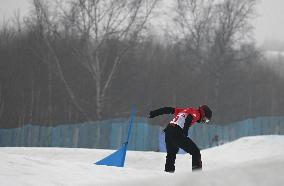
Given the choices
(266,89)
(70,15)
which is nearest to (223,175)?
(70,15)

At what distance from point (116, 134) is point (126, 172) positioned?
20.3 m

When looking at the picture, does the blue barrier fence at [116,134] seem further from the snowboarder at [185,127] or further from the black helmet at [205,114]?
the black helmet at [205,114]

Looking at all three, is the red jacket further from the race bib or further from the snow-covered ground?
the snow-covered ground

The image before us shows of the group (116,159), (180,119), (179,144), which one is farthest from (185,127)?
(116,159)

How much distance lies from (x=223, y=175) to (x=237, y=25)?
33.0 m

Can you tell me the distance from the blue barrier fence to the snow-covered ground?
12.6 metres

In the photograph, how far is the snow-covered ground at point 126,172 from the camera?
10.4 feet

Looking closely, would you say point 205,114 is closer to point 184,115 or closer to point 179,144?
point 184,115

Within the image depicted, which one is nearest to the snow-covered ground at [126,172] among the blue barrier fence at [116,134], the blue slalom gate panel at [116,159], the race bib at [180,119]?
the race bib at [180,119]

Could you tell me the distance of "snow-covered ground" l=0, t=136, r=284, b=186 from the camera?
10.4 feet

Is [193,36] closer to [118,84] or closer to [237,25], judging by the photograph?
Result: [237,25]

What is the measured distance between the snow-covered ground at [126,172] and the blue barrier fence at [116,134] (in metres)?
12.6

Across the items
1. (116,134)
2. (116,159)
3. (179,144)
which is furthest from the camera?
(116,134)

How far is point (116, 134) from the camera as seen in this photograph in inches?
1069
